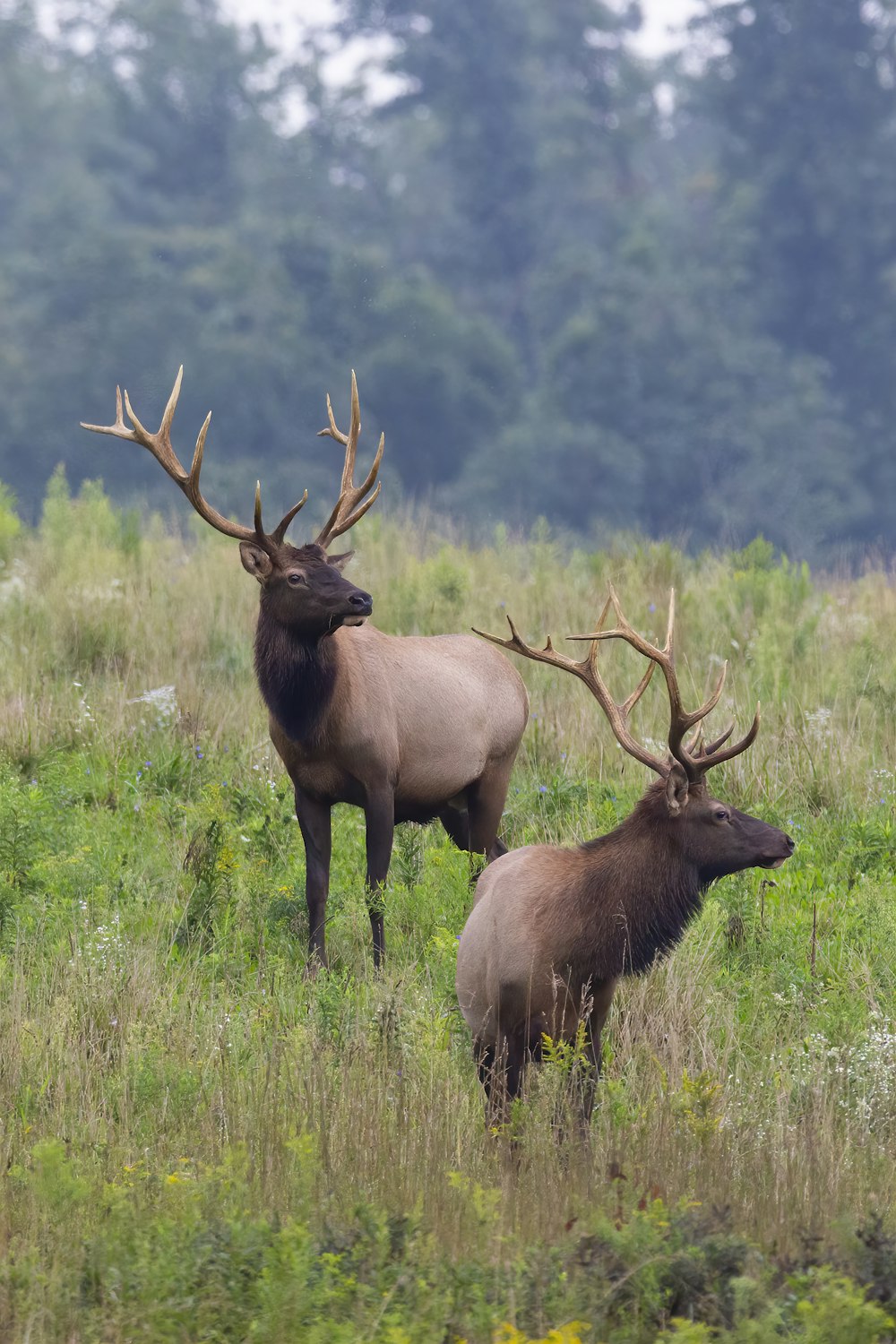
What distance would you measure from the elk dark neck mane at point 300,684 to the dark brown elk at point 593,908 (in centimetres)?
150

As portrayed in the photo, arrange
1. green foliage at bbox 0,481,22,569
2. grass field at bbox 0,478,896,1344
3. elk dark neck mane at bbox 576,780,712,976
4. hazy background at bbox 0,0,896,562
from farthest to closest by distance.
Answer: hazy background at bbox 0,0,896,562
green foliage at bbox 0,481,22,569
elk dark neck mane at bbox 576,780,712,976
grass field at bbox 0,478,896,1344

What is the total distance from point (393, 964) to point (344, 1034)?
114 cm

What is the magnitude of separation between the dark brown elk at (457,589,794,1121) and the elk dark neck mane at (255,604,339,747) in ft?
4.91

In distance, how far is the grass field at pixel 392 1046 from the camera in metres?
3.62

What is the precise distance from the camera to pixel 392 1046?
17.7 ft

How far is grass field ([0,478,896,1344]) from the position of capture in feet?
11.9

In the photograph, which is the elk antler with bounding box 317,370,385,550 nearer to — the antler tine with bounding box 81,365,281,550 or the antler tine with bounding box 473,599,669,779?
the antler tine with bounding box 81,365,281,550

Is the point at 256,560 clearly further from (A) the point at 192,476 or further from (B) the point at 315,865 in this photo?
(B) the point at 315,865

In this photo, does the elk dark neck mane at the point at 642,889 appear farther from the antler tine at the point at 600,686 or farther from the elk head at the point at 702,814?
the antler tine at the point at 600,686

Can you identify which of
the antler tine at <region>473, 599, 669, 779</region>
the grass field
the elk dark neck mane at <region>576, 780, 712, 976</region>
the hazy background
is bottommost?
the grass field

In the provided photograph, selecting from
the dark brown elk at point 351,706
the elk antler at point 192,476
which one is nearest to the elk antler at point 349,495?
the dark brown elk at point 351,706

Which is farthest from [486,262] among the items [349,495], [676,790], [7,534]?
[676,790]

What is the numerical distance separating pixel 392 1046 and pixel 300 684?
1918mm

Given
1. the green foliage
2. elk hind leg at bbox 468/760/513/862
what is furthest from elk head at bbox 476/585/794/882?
the green foliage
